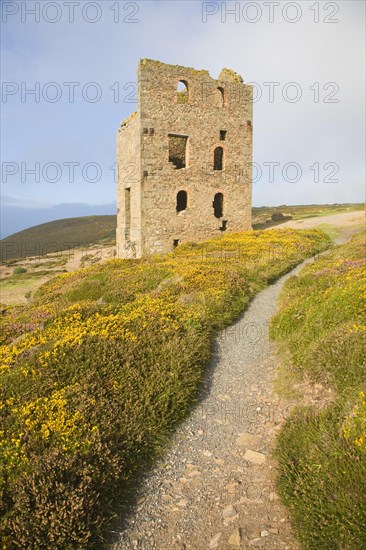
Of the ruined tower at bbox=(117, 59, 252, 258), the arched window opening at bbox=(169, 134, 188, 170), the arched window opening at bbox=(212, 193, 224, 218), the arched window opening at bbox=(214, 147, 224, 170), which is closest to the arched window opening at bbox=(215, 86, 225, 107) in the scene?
the ruined tower at bbox=(117, 59, 252, 258)

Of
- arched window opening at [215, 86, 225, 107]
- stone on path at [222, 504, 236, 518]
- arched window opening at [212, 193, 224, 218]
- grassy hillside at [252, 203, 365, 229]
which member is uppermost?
arched window opening at [215, 86, 225, 107]

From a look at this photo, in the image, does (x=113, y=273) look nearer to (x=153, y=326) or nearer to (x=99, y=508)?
(x=153, y=326)

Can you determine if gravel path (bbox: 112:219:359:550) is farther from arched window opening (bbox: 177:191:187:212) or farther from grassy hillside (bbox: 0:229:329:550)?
arched window opening (bbox: 177:191:187:212)

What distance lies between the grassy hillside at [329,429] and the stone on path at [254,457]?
373 millimetres

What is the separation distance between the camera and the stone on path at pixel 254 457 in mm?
6581

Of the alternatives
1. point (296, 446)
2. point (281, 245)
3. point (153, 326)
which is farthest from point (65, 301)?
point (281, 245)

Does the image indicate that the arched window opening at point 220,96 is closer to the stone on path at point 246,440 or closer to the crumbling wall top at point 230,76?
the crumbling wall top at point 230,76

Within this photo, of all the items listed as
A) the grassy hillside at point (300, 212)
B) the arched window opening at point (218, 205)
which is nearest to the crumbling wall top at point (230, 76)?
the arched window opening at point (218, 205)

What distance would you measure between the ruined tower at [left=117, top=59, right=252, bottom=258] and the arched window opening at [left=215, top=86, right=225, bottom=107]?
74 mm

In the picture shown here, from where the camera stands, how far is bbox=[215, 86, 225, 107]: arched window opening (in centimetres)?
3083

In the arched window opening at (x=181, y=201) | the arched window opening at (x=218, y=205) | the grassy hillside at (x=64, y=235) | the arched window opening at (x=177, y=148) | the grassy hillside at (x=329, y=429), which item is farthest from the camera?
the grassy hillside at (x=64, y=235)

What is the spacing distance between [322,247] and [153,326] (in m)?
20.1

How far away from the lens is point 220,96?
3119 cm

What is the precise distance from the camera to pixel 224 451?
691 centimetres
